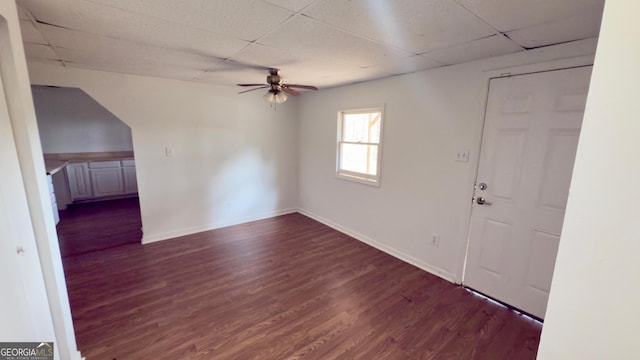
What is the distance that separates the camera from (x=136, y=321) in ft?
6.73

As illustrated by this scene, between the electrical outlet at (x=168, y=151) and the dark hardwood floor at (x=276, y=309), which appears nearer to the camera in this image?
the dark hardwood floor at (x=276, y=309)

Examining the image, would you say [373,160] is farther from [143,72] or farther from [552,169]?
[143,72]

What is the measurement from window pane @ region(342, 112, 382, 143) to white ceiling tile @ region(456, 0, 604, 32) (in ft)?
6.16

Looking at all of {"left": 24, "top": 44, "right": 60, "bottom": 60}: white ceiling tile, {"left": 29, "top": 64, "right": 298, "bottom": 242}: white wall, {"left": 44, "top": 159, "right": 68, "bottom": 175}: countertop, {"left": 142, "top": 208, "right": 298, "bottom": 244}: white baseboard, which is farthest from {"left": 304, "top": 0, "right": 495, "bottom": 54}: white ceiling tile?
{"left": 44, "top": 159, "right": 68, "bottom": 175}: countertop

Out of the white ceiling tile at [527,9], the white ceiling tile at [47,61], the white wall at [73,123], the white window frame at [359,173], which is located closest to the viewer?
the white ceiling tile at [527,9]

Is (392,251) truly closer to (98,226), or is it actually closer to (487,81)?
(487,81)

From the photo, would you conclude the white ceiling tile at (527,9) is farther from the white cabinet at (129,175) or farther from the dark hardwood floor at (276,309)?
the white cabinet at (129,175)

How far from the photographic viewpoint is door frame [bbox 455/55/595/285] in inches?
72.7

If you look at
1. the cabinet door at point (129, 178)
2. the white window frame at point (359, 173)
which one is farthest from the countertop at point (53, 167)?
the white window frame at point (359, 173)

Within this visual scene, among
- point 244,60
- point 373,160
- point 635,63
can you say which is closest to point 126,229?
point 244,60

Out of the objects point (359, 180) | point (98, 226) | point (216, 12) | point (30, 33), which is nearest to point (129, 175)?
point (98, 226)

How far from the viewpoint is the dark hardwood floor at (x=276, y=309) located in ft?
5.98

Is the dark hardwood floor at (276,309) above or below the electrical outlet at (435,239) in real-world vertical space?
below

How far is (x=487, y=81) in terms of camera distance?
228 cm
